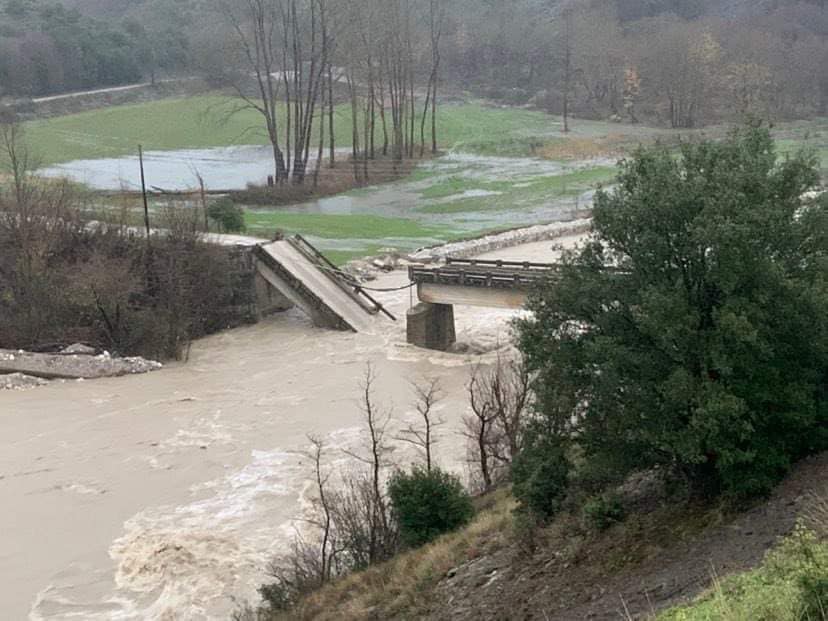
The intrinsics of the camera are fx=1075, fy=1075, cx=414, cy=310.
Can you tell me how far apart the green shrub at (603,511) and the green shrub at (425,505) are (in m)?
2.88

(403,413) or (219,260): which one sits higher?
(219,260)

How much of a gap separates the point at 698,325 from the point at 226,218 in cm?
3448

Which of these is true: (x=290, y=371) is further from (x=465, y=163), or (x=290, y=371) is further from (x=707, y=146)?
(x=465, y=163)

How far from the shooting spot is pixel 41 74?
101 m

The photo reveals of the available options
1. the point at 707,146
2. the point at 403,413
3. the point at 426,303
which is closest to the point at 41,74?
the point at 426,303

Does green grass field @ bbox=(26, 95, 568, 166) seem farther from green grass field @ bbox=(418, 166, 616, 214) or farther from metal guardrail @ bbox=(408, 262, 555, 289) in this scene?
metal guardrail @ bbox=(408, 262, 555, 289)

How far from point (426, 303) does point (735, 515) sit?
2215 cm

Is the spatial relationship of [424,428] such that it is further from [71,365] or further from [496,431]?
[71,365]

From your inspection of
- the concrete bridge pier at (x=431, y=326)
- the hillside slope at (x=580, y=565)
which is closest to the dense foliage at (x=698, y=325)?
the hillside slope at (x=580, y=565)

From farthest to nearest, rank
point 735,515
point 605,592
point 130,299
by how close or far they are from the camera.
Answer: point 130,299, point 735,515, point 605,592

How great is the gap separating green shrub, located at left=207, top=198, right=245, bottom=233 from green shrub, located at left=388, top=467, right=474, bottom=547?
1210 inches

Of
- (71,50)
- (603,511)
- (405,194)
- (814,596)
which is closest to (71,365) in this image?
(603,511)

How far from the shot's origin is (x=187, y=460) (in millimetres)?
25938

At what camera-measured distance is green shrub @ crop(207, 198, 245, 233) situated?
4641cm
